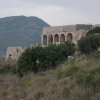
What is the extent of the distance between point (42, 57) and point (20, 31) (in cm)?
12310

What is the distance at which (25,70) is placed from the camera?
1173 inches

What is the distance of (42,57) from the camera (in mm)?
32406

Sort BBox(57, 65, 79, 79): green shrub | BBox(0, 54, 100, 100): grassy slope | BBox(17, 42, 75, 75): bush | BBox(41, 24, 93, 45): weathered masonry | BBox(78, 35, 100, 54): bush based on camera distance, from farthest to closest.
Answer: BBox(41, 24, 93, 45): weathered masonry, BBox(17, 42, 75, 75): bush, BBox(78, 35, 100, 54): bush, BBox(57, 65, 79, 79): green shrub, BBox(0, 54, 100, 100): grassy slope

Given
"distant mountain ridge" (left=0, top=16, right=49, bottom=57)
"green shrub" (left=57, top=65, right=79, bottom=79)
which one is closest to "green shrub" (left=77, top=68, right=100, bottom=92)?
"green shrub" (left=57, top=65, right=79, bottom=79)

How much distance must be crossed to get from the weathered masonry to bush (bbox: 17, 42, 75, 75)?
9322 mm

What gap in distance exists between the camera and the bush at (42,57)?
30438 mm

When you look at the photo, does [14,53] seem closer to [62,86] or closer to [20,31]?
[62,86]

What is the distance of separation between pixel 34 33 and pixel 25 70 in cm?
12248

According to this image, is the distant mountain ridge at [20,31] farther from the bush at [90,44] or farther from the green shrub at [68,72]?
the green shrub at [68,72]

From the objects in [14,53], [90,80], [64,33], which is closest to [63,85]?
[90,80]

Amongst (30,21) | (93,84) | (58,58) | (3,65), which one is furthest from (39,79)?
(30,21)

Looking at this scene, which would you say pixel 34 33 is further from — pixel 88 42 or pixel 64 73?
pixel 64 73

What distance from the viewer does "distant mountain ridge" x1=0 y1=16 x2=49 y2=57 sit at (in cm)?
13025

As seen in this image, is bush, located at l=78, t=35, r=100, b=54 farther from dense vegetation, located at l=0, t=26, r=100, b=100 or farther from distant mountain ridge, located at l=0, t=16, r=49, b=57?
distant mountain ridge, located at l=0, t=16, r=49, b=57
